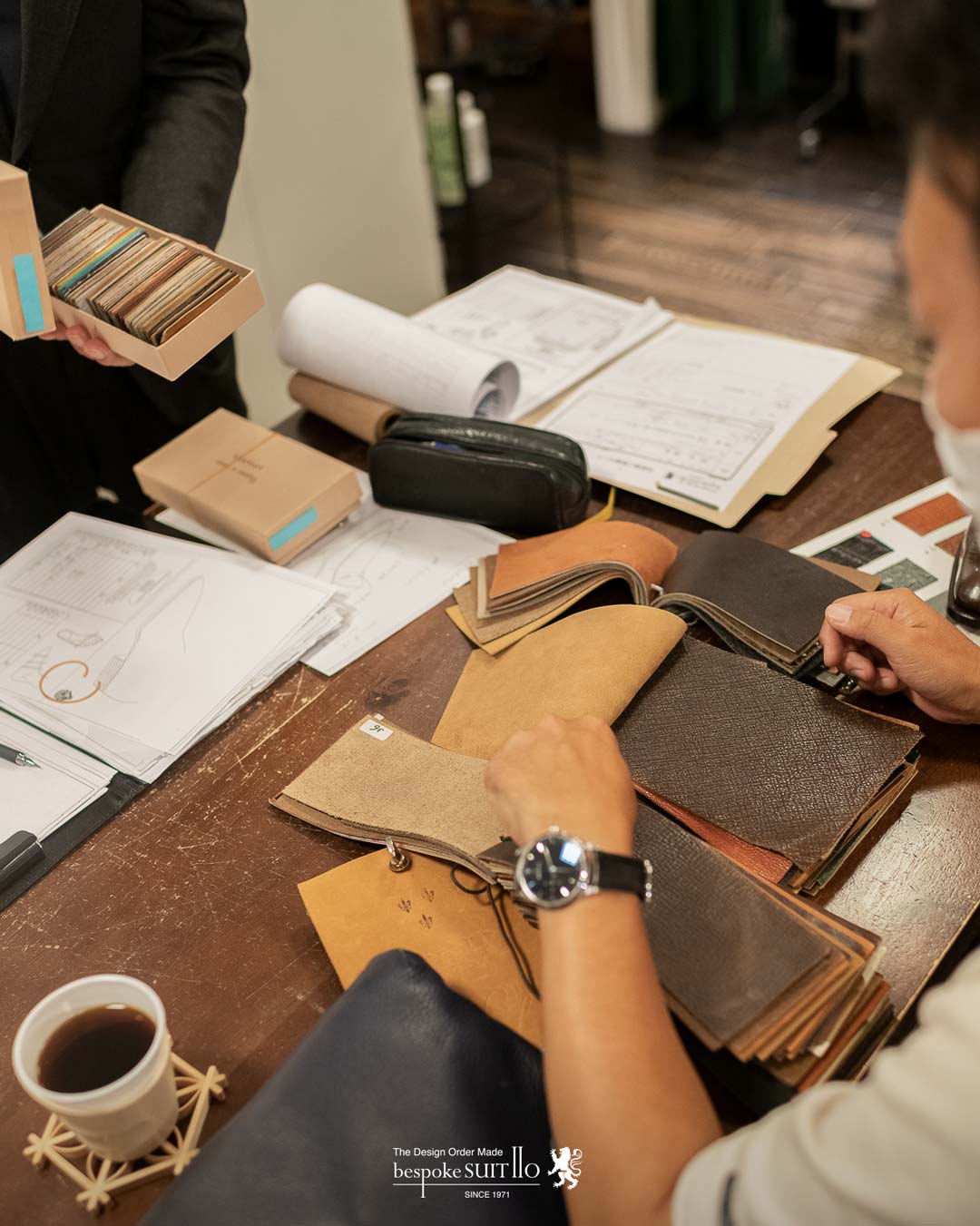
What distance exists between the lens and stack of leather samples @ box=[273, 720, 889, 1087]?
0.78 meters

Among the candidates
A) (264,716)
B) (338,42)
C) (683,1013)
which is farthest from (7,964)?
(338,42)

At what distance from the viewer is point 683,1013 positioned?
796 mm

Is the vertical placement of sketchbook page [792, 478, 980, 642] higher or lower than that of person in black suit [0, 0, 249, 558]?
lower

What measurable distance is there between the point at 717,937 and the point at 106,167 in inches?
53.2

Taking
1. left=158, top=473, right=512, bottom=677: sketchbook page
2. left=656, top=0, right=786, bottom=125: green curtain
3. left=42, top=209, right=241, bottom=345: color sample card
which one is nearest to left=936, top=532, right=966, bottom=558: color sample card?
left=158, top=473, right=512, bottom=677: sketchbook page

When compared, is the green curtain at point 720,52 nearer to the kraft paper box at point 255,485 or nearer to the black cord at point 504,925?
the kraft paper box at point 255,485

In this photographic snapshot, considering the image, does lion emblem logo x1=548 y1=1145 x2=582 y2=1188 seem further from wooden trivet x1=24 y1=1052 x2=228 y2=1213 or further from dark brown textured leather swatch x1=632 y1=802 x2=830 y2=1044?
wooden trivet x1=24 y1=1052 x2=228 y2=1213

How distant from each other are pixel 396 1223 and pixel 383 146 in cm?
242

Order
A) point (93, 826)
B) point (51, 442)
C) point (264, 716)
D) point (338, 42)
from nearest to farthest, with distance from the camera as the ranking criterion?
point (93, 826) < point (264, 716) < point (51, 442) < point (338, 42)

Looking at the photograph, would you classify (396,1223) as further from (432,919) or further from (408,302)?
(408,302)

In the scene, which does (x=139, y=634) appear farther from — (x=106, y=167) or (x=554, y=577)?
(x=106, y=167)

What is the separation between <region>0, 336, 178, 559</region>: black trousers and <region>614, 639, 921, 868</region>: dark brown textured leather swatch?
3.34 ft

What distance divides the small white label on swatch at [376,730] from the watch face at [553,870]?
0.91 feet

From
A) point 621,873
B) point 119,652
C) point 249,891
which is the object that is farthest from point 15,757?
point 621,873
